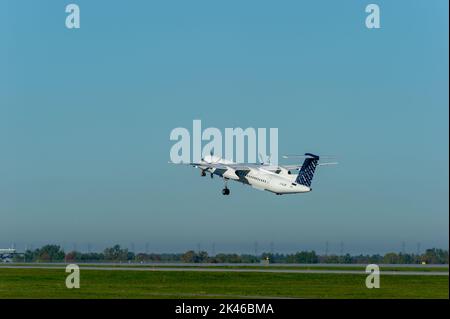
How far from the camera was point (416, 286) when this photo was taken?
88812 mm

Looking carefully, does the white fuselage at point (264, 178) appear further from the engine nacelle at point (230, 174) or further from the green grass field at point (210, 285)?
the green grass field at point (210, 285)

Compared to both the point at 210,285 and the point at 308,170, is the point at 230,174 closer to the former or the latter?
the point at 308,170

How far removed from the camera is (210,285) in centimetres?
9012

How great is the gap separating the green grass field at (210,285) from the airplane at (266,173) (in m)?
29.0

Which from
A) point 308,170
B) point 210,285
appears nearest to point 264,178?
point 308,170

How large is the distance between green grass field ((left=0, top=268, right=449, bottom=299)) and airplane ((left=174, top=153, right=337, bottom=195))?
2897cm

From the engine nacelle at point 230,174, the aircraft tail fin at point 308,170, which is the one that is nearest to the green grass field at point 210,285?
the aircraft tail fin at point 308,170

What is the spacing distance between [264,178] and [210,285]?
49062 mm

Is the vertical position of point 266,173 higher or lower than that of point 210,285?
higher

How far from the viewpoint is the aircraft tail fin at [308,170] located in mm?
130625

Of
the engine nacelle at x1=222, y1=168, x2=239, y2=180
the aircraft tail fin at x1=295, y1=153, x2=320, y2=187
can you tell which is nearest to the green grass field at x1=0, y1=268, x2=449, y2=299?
the aircraft tail fin at x1=295, y1=153, x2=320, y2=187
